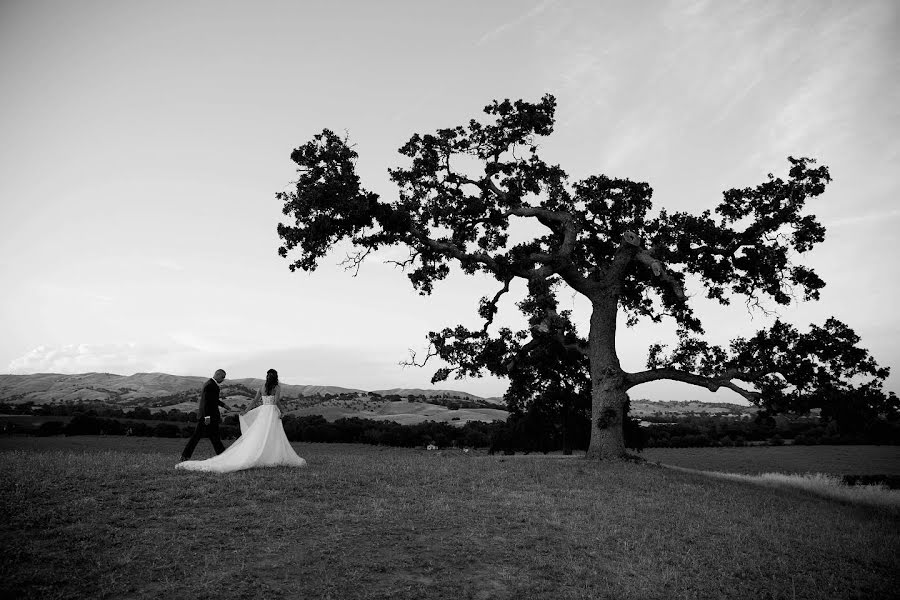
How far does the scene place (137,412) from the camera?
47969mm

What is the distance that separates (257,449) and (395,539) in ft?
22.6

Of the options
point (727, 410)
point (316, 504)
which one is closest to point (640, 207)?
point (316, 504)

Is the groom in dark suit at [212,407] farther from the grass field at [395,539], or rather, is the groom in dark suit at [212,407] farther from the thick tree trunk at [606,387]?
the thick tree trunk at [606,387]

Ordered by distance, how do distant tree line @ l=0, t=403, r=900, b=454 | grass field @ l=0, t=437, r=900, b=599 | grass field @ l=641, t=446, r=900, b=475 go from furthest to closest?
grass field @ l=641, t=446, r=900, b=475, distant tree line @ l=0, t=403, r=900, b=454, grass field @ l=0, t=437, r=900, b=599

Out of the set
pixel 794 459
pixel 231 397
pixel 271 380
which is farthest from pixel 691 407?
pixel 271 380

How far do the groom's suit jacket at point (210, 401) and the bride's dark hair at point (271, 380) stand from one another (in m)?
1.43

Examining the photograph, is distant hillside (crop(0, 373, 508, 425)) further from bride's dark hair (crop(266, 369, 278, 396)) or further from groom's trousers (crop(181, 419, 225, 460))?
bride's dark hair (crop(266, 369, 278, 396))

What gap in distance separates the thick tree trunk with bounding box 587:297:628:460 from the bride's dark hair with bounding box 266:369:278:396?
13.5m

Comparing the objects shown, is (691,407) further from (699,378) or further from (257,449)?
(257,449)

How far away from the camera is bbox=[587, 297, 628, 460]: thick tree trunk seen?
22266 millimetres

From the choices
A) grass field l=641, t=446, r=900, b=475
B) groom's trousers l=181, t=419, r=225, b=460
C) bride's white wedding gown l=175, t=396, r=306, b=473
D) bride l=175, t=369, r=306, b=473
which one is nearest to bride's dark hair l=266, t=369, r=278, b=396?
bride l=175, t=369, r=306, b=473

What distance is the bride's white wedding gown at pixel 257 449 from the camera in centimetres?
1377

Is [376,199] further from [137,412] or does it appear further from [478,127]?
[137,412]

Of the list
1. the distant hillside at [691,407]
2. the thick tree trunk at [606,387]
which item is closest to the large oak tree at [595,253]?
the thick tree trunk at [606,387]
